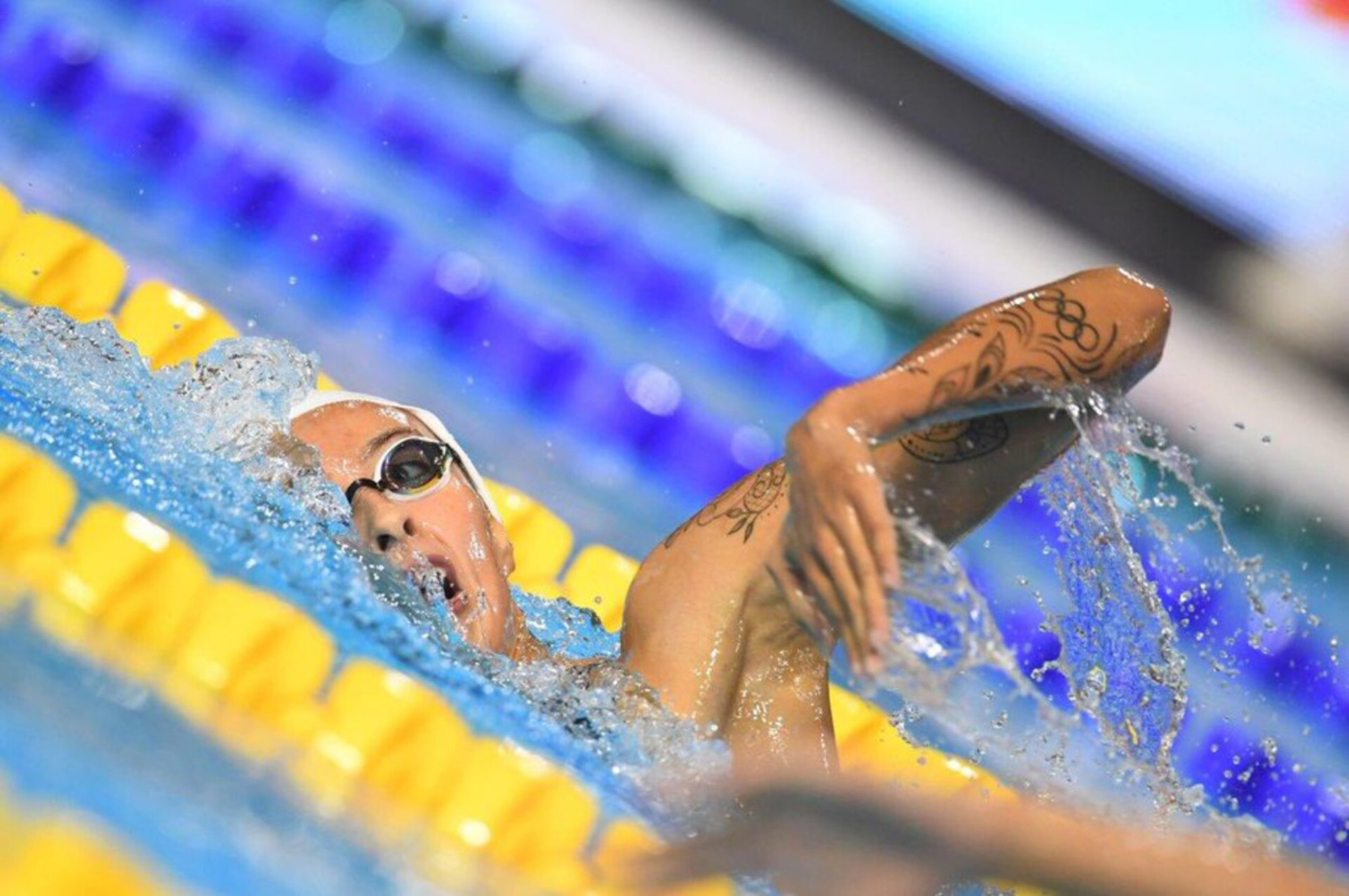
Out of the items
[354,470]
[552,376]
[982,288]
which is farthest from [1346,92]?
[354,470]

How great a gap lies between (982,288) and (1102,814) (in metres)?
1.89

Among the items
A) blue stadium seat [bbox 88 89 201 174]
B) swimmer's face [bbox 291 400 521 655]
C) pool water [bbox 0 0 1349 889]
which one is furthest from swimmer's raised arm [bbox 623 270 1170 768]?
blue stadium seat [bbox 88 89 201 174]

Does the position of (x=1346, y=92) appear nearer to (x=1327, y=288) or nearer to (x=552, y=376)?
(x=1327, y=288)

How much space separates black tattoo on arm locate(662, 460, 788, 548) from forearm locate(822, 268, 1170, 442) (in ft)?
1.24

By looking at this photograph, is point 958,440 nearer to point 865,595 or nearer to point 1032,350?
point 1032,350

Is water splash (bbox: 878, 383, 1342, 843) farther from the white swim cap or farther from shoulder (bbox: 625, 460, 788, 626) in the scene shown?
the white swim cap

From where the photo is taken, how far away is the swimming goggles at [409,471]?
6.99ft

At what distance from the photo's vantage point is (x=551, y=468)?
3.08 metres

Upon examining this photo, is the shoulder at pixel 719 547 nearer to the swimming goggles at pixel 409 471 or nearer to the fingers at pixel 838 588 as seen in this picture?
the swimming goggles at pixel 409 471

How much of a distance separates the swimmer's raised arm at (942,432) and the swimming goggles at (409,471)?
64 cm

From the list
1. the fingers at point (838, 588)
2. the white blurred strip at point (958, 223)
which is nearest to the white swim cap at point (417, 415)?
the fingers at point (838, 588)

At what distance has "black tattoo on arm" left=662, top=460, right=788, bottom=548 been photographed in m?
1.95

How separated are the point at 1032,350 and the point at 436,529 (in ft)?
2.78

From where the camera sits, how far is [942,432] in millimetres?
1789
